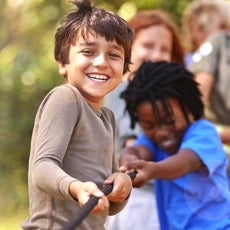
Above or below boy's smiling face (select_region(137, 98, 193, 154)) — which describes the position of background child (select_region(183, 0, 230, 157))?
below

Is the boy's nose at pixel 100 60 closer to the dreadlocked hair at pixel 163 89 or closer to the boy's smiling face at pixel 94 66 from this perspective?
the boy's smiling face at pixel 94 66

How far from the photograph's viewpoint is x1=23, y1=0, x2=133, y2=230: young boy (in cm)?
283

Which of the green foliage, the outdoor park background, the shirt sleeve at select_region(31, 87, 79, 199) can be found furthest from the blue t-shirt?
the green foliage

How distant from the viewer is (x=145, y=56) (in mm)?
5359

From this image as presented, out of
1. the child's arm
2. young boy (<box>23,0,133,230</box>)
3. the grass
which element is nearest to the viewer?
young boy (<box>23,0,133,230</box>)

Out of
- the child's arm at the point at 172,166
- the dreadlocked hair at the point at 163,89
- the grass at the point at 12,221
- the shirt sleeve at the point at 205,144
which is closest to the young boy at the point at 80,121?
the child's arm at the point at 172,166

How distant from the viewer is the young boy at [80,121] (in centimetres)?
283

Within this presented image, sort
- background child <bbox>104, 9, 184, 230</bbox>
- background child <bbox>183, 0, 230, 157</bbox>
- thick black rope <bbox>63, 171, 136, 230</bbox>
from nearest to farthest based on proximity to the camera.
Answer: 1. thick black rope <bbox>63, 171, 136, 230</bbox>
2. background child <bbox>104, 9, 184, 230</bbox>
3. background child <bbox>183, 0, 230, 157</bbox>

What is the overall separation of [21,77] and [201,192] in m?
4.25

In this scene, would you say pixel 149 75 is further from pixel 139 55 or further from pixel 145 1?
pixel 145 1

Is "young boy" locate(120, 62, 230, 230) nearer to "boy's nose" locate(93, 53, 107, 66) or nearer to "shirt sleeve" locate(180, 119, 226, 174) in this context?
"shirt sleeve" locate(180, 119, 226, 174)

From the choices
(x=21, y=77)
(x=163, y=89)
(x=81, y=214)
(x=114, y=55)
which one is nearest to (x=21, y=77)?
(x=21, y=77)

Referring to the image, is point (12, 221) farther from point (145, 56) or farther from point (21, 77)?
point (145, 56)

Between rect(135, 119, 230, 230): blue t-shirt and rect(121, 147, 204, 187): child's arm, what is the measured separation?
36 millimetres
